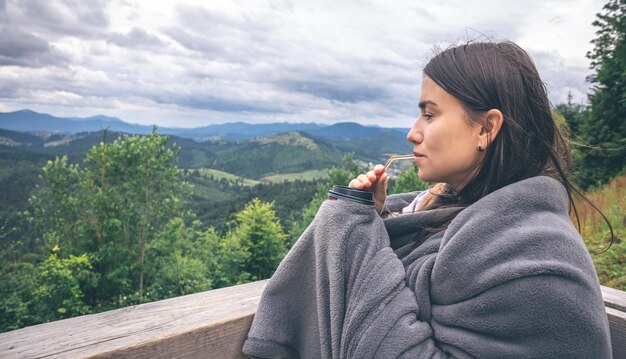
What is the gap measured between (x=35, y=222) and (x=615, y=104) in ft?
A: 90.9

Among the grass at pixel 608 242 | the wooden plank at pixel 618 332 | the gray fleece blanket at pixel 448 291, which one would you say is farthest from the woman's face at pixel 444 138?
the grass at pixel 608 242

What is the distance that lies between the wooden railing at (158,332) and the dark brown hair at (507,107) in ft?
1.84

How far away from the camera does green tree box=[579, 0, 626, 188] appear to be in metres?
16.6

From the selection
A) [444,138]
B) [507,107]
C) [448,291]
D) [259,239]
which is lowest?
[259,239]

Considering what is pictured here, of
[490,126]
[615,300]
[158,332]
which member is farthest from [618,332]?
[158,332]

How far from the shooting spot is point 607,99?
17.6 metres

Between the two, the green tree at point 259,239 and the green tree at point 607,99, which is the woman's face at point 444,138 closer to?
the green tree at point 259,239

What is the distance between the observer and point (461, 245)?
1073 millimetres

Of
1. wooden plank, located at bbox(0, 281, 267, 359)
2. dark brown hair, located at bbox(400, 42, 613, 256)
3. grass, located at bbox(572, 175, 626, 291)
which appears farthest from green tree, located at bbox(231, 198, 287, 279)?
dark brown hair, located at bbox(400, 42, 613, 256)

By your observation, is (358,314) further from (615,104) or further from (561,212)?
(615,104)

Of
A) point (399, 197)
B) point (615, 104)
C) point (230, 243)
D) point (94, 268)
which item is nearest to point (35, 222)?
point (94, 268)

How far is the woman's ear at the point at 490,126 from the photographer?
126cm

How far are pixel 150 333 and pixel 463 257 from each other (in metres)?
0.84

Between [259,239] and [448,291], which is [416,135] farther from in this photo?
[259,239]
